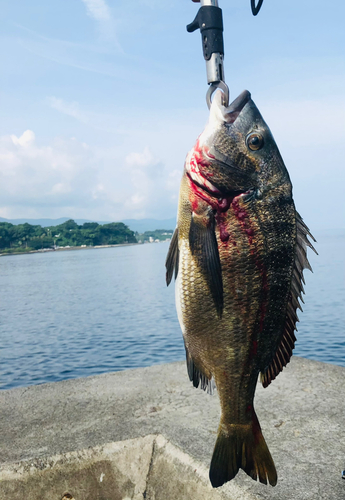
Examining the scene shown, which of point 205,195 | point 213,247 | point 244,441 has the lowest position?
point 244,441

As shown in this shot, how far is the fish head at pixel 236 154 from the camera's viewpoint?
7.91 ft

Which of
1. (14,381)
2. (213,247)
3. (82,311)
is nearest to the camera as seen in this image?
(213,247)

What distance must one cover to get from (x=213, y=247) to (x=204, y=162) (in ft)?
1.51

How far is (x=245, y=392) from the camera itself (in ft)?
8.42

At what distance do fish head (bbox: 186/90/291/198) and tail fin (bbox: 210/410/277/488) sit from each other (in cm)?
129

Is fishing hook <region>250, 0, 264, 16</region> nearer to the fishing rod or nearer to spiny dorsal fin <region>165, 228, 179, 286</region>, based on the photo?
the fishing rod

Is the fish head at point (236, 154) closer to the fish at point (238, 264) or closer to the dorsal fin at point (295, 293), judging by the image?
the fish at point (238, 264)

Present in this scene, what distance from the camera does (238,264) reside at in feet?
7.75

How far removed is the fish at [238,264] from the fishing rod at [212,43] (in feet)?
0.22

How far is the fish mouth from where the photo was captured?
8.15 feet

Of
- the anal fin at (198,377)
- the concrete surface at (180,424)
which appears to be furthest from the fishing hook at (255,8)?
the concrete surface at (180,424)

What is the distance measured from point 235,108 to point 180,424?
3.89m

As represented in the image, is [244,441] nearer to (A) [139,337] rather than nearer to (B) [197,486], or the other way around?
(B) [197,486]

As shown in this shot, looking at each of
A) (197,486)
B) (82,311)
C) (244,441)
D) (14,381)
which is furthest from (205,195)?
(82,311)
